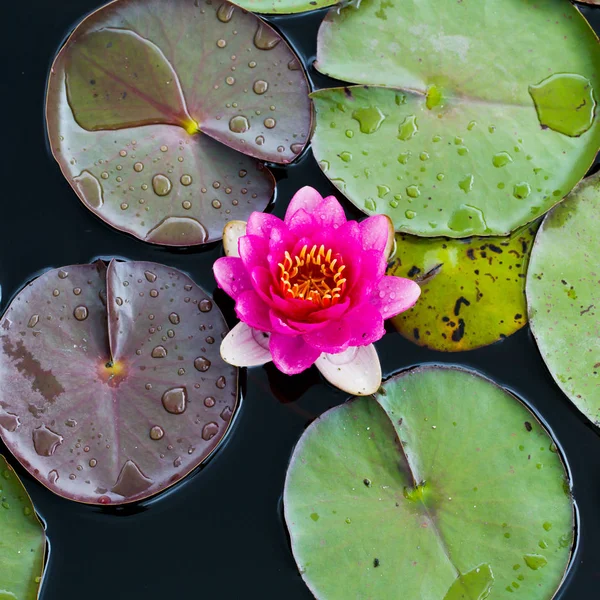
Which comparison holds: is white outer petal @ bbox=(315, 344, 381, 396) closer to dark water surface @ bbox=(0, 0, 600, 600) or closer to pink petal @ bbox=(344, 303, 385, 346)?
pink petal @ bbox=(344, 303, 385, 346)

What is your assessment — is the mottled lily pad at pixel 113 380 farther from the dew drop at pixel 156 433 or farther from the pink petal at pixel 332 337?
the pink petal at pixel 332 337

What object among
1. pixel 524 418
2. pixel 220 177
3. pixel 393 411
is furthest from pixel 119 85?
pixel 524 418

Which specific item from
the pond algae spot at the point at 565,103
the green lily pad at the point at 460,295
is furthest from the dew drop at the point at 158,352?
the pond algae spot at the point at 565,103

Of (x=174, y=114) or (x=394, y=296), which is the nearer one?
(x=394, y=296)

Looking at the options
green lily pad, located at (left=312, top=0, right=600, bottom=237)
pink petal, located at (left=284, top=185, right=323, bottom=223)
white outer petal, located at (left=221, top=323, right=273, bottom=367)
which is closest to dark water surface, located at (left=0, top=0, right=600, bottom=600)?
green lily pad, located at (left=312, top=0, right=600, bottom=237)

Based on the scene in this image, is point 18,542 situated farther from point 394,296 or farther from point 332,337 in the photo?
point 394,296

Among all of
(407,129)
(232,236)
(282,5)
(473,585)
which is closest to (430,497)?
(473,585)

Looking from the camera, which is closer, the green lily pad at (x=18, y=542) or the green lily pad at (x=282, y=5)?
the green lily pad at (x=18, y=542)

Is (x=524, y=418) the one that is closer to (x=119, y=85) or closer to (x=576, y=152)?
(x=576, y=152)
